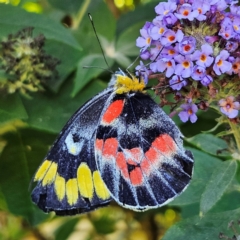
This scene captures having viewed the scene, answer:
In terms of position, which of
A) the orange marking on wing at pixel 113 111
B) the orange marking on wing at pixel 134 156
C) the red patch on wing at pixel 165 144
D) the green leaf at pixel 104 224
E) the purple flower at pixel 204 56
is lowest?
the green leaf at pixel 104 224

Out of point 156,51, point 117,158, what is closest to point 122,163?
point 117,158

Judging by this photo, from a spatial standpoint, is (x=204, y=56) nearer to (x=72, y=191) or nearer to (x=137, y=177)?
(x=137, y=177)

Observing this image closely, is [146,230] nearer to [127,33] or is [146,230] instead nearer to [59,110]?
[59,110]

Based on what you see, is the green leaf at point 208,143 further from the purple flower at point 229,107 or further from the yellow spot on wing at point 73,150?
the yellow spot on wing at point 73,150

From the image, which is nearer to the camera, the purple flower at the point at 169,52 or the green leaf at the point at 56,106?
the purple flower at the point at 169,52

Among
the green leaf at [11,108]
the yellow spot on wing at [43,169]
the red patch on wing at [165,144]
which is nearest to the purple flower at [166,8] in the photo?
the red patch on wing at [165,144]

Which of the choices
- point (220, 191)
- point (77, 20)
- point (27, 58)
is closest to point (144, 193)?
point (220, 191)
